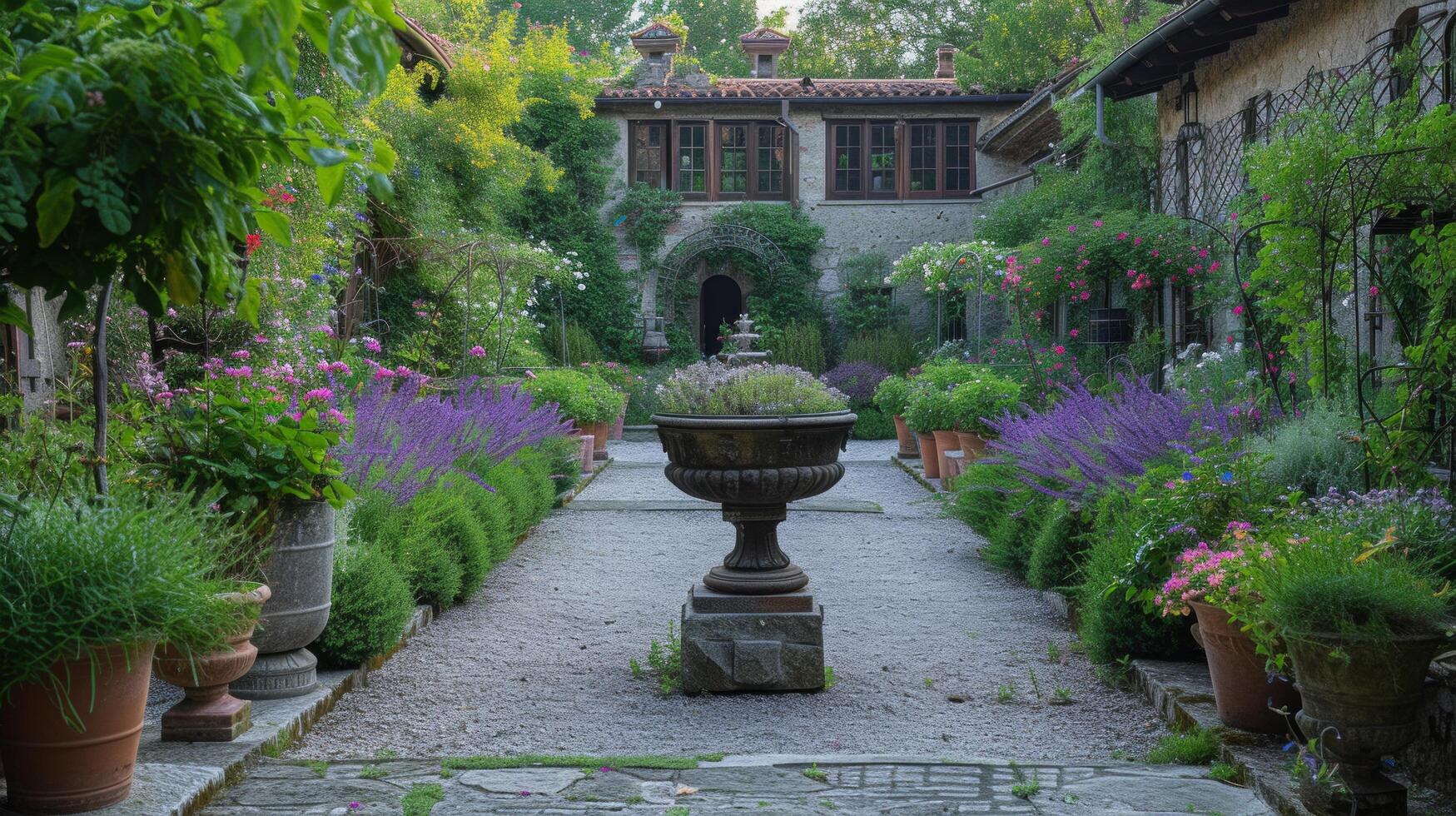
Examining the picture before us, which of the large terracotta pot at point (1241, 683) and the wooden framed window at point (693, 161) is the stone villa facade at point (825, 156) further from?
the large terracotta pot at point (1241, 683)

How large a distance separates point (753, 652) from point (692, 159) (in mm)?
16810

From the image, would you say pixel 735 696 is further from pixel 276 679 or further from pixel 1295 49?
pixel 1295 49

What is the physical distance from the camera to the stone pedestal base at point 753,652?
464 centimetres

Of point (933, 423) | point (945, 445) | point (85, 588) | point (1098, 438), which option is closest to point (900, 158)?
point (933, 423)

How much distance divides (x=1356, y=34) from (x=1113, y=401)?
9.14 ft

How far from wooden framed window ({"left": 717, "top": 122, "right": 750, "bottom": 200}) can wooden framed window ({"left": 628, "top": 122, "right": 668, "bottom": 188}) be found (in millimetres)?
946

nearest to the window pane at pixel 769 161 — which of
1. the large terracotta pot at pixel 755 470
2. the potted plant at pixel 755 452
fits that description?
the potted plant at pixel 755 452

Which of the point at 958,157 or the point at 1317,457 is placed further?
the point at 958,157

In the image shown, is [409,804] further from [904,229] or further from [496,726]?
[904,229]

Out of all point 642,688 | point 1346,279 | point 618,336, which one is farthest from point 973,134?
point 642,688

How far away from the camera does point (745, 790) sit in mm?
3420

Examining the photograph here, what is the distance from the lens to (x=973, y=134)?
2084cm

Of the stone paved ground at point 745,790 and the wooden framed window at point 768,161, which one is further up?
the wooden framed window at point 768,161

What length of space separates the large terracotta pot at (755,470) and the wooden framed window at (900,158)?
16370 millimetres
